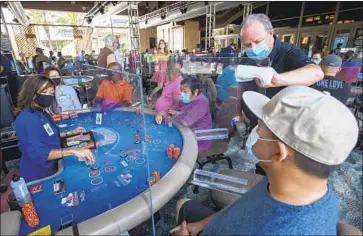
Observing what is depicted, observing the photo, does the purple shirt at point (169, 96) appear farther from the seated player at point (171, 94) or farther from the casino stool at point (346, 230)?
the casino stool at point (346, 230)

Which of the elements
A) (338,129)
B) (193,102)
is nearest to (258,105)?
(338,129)

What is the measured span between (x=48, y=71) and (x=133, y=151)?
238 cm

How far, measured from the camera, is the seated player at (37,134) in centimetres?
145

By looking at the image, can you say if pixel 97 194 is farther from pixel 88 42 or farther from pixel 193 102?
pixel 88 42

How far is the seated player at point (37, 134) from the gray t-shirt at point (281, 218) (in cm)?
110

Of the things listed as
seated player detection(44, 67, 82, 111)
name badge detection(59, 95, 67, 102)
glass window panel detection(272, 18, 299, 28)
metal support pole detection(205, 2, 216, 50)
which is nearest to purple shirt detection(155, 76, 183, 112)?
seated player detection(44, 67, 82, 111)

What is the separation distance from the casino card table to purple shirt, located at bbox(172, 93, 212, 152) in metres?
0.19

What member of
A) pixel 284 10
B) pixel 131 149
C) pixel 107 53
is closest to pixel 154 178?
pixel 131 149

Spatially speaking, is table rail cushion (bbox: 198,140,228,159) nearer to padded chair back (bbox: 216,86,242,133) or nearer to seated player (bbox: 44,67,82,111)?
padded chair back (bbox: 216,86,242,133)

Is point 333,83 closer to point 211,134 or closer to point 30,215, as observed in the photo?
point 211,134

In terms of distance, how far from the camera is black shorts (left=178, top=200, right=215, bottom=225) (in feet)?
4.15

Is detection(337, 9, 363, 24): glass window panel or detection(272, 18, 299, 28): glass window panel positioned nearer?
detection(337, 9, 363, 24): glass window panel

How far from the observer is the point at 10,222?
90cm

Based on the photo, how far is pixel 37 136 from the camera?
1499 mm
